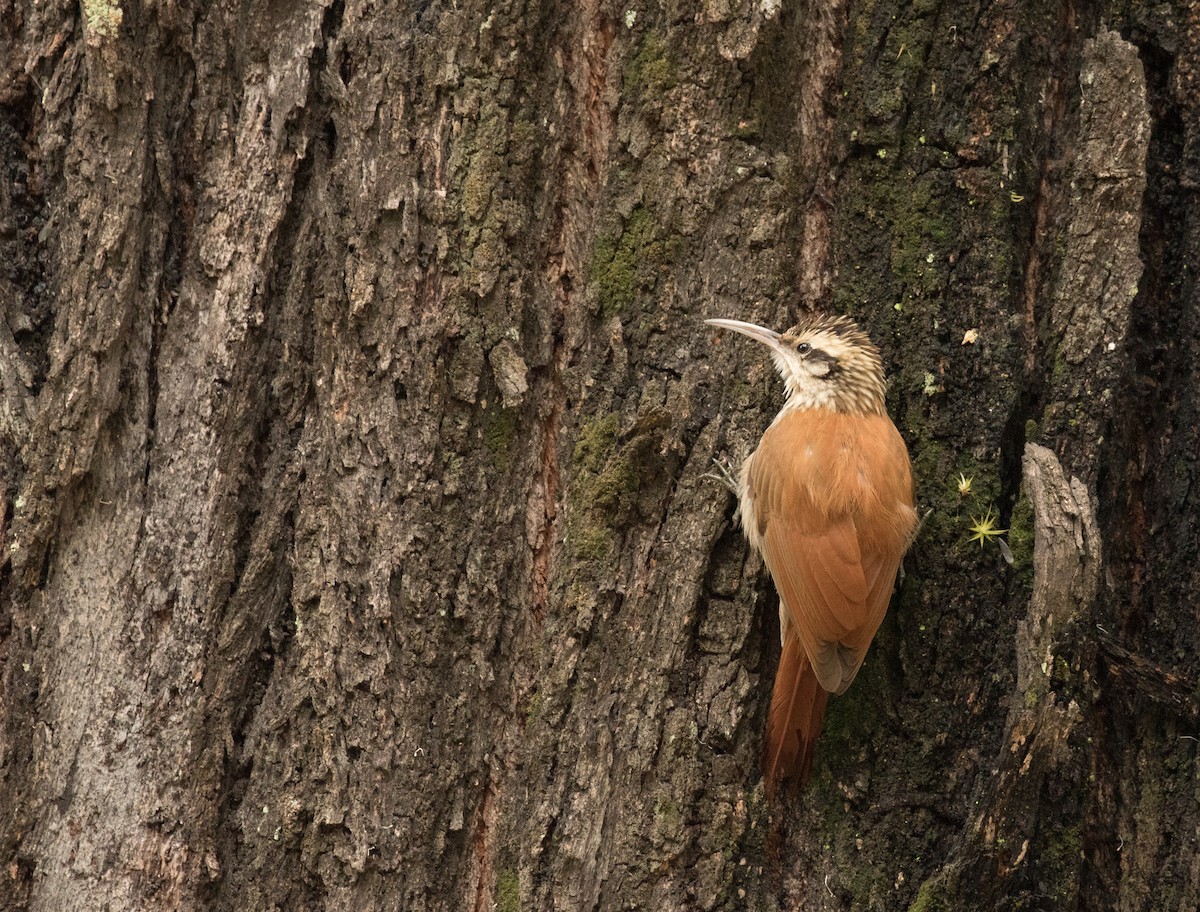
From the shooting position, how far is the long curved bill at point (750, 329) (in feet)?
11.0

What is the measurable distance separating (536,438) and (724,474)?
54cm

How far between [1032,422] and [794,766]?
1.15m

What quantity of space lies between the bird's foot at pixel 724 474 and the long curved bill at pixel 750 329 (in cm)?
36

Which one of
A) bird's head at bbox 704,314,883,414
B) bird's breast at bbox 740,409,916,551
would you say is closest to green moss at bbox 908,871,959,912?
bird's breast at bbox 740,409,916,551

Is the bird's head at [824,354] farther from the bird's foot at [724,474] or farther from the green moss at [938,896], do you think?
the green moss at [938,896]

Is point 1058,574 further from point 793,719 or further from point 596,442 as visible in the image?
point 596,442

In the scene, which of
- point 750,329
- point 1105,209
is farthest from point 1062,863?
point 1105,209

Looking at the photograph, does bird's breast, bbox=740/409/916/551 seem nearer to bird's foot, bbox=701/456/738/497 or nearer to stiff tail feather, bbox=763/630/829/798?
bird's foot, bbox=701/456/738/497

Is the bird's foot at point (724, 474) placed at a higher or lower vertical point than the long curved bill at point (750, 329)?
lower

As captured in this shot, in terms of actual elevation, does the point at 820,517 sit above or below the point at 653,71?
below

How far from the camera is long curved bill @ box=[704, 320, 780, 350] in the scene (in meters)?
3.35

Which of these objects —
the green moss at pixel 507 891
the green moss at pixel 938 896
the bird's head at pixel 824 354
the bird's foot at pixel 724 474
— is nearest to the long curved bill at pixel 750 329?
the bird's head at pixel 824 354

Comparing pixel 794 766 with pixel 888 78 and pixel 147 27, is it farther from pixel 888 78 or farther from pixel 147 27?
pixel 147 27

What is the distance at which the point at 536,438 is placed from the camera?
11.0 feet
